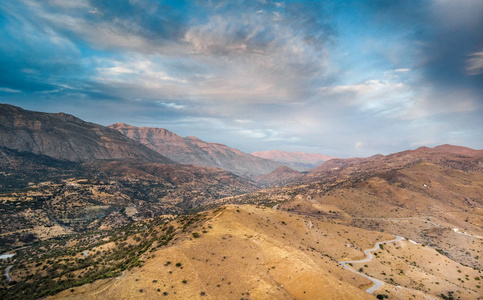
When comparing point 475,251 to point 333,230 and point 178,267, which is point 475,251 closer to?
point 333,230

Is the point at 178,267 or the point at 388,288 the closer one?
the point at 178,267

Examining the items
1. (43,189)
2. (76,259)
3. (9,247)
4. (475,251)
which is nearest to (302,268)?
(76,259)

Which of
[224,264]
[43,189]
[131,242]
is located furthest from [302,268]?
[43,189]

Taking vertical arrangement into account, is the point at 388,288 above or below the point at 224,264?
below

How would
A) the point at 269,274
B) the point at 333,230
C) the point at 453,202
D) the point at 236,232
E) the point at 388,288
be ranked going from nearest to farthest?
the point at 269,274, the point at 388,288, the point at 236,232, the point at 333,230, the point at 453,202

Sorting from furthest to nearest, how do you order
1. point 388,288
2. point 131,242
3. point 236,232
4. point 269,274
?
point 131,242 < point 236,232 < point 388,288 < point 269,274

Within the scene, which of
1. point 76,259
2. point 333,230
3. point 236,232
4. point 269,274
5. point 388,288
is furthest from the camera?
point 333,230

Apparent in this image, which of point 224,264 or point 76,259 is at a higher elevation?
point 224,264

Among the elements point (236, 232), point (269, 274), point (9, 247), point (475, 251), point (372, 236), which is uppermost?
point (236, 232)

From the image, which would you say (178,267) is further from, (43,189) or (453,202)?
(453,202)
